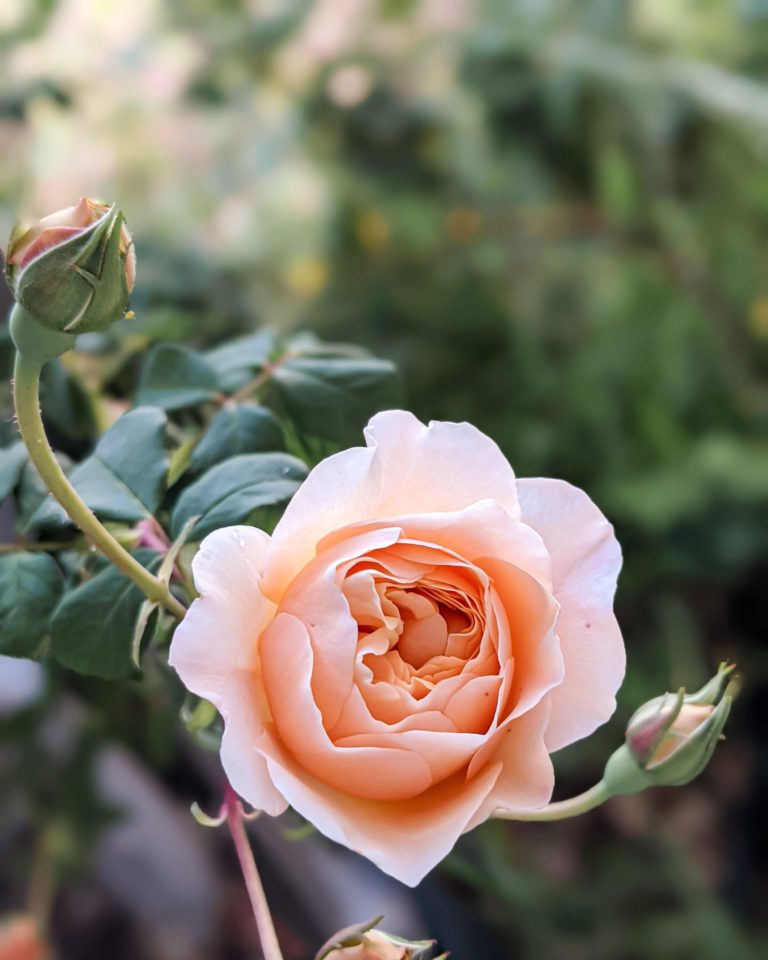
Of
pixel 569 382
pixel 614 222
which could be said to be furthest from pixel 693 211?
pixel 569 382

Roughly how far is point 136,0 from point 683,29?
1.78 ft

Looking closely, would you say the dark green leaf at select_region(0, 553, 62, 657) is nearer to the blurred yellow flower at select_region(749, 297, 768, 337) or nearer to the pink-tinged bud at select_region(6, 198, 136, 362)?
the pink-tinged bud at select_region(6, 198, 136, 362)

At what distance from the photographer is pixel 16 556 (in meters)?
0.27

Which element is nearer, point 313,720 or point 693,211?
point 313,720

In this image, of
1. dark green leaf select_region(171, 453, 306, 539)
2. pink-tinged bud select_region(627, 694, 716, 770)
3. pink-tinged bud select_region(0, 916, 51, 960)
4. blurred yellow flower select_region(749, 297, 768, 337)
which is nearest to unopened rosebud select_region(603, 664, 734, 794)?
pink-tinged bud select_region(627, 694, 716, 770)

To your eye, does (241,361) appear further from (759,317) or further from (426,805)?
(759,317)

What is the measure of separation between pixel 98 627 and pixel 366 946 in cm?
10

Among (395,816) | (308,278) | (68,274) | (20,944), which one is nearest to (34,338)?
(68,274)

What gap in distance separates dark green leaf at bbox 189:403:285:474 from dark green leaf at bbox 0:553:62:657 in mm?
57

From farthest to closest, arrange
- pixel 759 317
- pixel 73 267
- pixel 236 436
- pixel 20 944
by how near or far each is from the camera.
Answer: pixel 759 317, pixel 20 944, pixel 236 436, pixel 73 267

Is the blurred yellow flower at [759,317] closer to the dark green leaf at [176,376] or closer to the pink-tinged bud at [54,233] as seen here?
the dark green leaf at [176,376]

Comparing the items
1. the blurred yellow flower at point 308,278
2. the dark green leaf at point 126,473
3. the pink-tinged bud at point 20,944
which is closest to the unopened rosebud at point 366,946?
the dark green leaf at point 126,473

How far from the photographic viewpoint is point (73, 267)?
19 cm

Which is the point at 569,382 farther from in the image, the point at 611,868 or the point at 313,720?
the point at 313,720
